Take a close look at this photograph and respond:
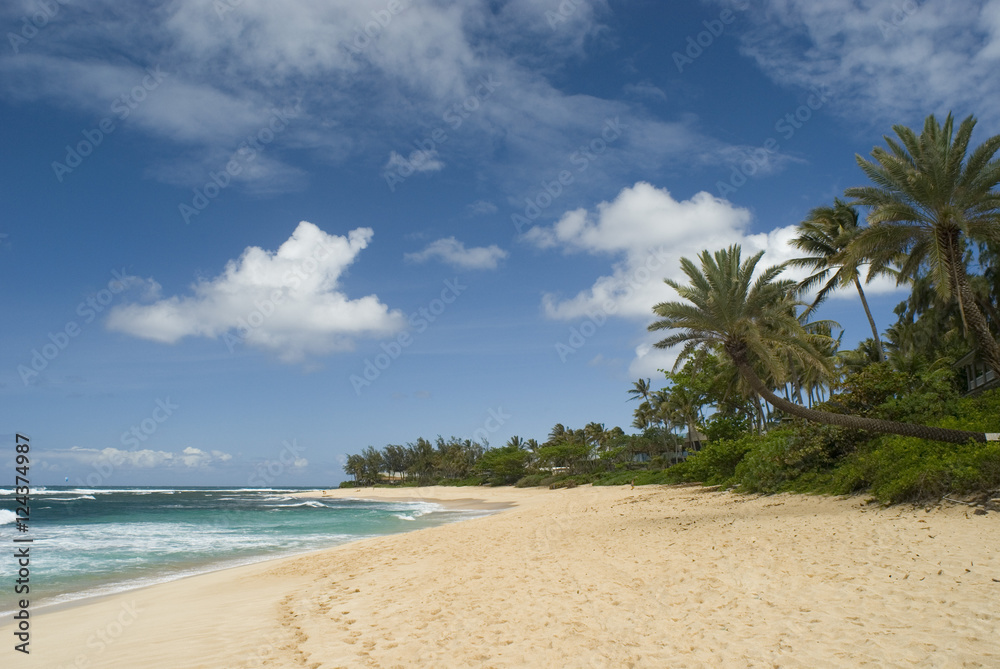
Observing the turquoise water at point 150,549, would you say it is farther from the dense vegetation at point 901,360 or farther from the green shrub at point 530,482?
the green shrub at point 530,482

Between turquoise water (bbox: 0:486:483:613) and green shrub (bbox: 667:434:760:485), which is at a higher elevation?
green shrub (bbox: 667:434:760:485)

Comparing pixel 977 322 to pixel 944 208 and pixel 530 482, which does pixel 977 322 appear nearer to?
pixel 944 208

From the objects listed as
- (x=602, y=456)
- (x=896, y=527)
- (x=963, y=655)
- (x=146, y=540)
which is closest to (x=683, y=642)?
(x=963, y=655)

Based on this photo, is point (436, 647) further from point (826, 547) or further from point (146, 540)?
point (146, 540)

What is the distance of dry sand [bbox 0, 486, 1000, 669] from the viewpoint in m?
5.99

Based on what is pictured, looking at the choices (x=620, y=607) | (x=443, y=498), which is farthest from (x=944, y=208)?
(x=443, y=498)

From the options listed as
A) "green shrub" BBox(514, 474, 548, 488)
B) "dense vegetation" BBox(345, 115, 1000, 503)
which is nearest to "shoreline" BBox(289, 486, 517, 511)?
"green shrub" BBox(514, 474, 548, 488)

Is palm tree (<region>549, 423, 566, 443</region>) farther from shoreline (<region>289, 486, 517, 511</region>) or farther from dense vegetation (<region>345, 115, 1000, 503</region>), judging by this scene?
dense vegetation (<region>345, 115, 1000, 503</region>)
